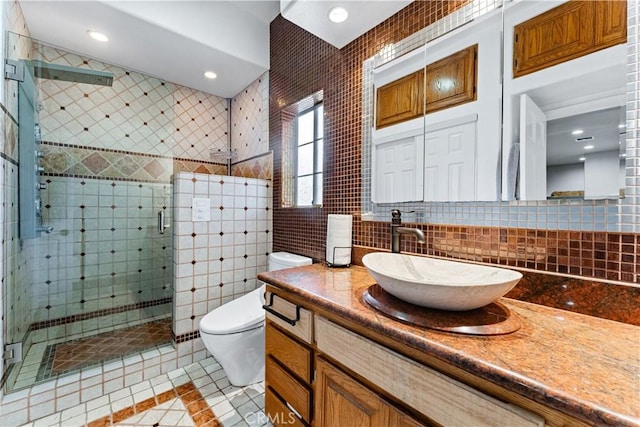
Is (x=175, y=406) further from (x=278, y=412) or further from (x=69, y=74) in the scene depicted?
(x=69, y=74)

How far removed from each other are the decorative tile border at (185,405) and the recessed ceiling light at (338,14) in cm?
226

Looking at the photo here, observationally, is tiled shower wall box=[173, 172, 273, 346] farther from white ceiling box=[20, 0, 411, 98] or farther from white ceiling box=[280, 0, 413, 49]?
white ceiling box=[280, 0, 413, 49]

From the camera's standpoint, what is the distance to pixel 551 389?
1.54 feet

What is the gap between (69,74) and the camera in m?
1.91

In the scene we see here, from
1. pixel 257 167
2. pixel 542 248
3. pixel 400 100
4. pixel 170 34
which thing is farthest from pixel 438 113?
pixel 170 34

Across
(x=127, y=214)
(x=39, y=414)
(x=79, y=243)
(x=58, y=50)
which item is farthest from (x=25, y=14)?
(x=39, y=414)

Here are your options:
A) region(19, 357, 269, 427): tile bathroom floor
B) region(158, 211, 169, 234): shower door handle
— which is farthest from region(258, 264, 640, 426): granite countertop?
region(158, 211, 169, 234): shower door handle

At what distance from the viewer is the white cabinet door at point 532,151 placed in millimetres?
958

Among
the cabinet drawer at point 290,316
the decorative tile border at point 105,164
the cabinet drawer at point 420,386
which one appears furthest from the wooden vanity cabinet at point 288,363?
the decorative tile border at point 105,164

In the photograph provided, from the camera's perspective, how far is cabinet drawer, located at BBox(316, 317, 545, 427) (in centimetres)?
54

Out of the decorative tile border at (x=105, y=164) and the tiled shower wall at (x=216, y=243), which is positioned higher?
the decorative tile border at (x=105, y=164)

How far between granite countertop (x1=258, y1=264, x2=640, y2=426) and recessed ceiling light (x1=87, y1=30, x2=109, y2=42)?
246cm

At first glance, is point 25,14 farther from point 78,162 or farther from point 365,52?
point 365,52

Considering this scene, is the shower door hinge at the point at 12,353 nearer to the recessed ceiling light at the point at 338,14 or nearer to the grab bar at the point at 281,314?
the grab bar at the point at 281,314
